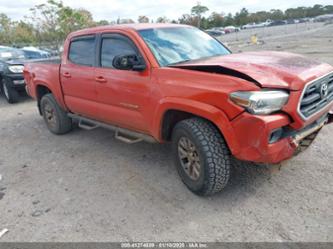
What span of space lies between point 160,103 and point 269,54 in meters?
1.50

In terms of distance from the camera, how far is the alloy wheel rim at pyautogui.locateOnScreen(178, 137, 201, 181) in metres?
3.27

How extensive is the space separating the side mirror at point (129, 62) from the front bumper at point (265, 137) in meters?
1.42

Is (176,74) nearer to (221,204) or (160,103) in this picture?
(160,103)

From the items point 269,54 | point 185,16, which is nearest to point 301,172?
point 269,54

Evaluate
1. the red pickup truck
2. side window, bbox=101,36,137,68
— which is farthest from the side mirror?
side window, bbox=101,36,137,68

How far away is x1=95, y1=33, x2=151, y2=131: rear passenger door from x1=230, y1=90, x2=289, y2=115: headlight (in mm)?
1226

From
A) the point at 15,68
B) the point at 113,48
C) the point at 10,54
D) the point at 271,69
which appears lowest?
the point at 15,68

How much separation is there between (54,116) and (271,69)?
4.23 metres

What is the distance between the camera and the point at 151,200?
3.38 meters

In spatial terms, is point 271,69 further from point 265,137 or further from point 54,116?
point 54,116

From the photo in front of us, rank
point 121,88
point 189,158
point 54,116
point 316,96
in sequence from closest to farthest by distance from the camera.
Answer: point 316,96 → point 189,158 → point 121,88 → point 54,116

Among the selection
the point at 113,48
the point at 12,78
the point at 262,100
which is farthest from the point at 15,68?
the point at 262,100

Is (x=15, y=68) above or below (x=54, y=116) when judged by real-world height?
above

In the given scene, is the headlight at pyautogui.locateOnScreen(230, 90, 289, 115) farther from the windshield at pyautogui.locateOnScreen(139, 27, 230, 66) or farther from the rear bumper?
the rear bumper
